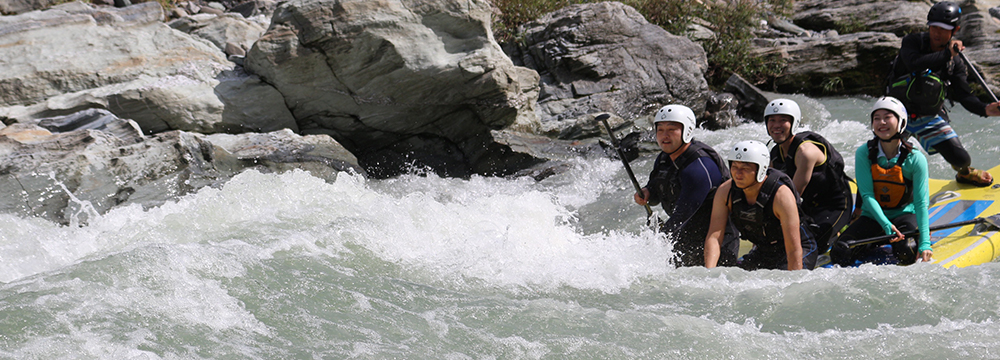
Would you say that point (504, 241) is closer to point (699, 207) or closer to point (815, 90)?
point (699, 207)

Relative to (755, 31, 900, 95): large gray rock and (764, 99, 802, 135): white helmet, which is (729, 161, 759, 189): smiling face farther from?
(755, 31, 900, 95): large gray rock

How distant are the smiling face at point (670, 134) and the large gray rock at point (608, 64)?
563 centimetres

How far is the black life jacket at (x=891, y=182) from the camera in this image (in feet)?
15.7

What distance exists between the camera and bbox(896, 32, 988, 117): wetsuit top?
6.02 meters

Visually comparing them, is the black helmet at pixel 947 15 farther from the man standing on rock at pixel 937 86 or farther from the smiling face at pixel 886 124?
the smiling face at pixel 886 124

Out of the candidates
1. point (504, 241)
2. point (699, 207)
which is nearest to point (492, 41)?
point (504, 241)

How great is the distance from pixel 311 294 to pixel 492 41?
5473 millimetres

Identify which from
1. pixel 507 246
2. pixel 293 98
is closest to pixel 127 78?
pixel 293 98

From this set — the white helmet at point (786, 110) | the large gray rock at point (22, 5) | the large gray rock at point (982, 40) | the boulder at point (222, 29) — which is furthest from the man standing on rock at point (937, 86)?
the large gray rock at point (22, 5)

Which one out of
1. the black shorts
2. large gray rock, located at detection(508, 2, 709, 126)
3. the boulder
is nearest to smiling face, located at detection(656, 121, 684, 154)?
the black shorts

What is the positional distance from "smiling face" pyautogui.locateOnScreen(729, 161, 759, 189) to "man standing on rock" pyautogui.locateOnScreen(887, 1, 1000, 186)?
2833 mm

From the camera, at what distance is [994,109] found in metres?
6.02

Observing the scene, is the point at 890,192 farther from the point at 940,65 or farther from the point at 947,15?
the point at 947,15

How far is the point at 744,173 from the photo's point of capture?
4.05 metres
